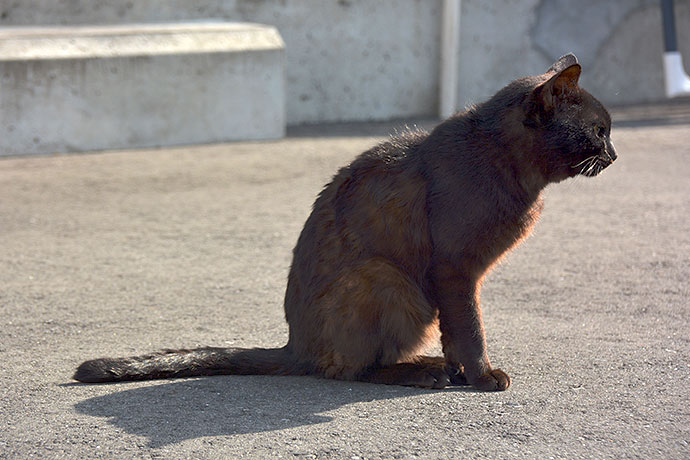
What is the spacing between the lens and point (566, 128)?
3.49m

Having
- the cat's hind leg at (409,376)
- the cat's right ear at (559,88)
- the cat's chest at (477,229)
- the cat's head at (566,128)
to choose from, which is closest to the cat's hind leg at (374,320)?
the cat's hind leg at (409,376)

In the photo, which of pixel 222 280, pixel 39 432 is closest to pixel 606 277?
pixel 222 280

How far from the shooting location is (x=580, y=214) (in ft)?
22.0

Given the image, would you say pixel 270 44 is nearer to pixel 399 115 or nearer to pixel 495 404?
pixel 399 115

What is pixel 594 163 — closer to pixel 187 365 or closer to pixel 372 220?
pixel 372 220

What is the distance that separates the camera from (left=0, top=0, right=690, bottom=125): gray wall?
10016mm

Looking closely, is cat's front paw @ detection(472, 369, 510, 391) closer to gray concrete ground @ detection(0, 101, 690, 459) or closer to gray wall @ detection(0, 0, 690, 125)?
gray concrete ground @ detection(0, 101, 690, 459)

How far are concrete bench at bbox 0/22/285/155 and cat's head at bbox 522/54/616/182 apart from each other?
5.74 m

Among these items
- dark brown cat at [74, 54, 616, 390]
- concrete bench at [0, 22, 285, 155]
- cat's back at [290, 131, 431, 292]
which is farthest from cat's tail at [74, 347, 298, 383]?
concrete bench at [0, 22, 285, 155]

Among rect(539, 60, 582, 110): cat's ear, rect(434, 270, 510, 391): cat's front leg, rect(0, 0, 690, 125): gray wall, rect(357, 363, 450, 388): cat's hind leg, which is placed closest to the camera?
rect(539, 60, 582, 110): cat's ear

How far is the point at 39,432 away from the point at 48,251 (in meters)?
2.83

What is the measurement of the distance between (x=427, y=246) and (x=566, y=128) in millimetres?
738

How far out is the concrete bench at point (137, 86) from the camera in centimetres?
824

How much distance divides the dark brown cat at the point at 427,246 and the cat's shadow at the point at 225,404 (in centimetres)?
7
